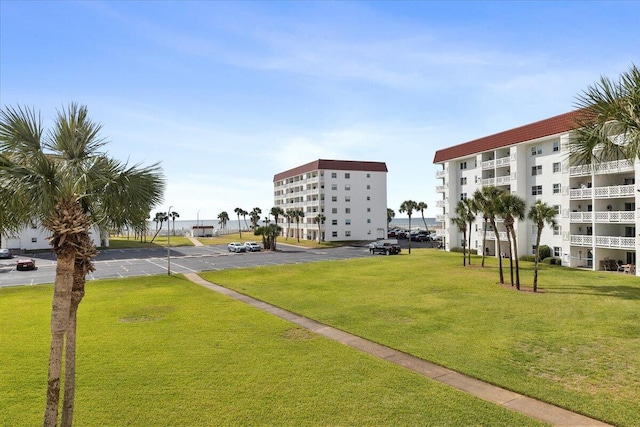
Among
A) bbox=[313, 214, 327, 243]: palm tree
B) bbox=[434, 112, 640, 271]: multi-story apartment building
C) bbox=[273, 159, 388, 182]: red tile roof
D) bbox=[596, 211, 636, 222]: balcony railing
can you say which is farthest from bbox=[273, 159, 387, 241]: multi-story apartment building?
bbox=[596, 211, 636, 222]: balcony railing

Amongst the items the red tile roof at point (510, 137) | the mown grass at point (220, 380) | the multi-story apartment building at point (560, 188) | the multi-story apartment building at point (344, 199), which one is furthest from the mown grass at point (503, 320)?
the multi-story apartment building at point (344, 199)

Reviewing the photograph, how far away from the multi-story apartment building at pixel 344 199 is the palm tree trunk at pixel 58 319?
8233 centimetres

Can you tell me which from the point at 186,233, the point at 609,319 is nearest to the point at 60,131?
the point at 609,319

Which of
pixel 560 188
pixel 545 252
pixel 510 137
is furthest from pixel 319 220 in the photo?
pixel 560 188

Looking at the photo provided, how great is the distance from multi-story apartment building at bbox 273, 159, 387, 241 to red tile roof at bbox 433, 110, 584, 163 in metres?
28.6

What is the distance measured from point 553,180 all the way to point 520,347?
1483 inches

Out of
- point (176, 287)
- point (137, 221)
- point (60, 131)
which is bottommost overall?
point (176, 287)

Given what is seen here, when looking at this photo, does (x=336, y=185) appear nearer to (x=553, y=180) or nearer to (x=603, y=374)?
(x=553, y=180)

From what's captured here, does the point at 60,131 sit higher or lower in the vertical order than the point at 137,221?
higher

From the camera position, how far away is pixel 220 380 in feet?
45.8

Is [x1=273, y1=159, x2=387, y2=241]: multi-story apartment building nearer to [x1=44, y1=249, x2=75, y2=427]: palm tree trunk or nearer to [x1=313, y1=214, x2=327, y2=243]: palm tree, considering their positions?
[x1=313, y1=214, x2=327, y2=243]: palm tree

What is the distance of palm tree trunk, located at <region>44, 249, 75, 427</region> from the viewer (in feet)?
26.7

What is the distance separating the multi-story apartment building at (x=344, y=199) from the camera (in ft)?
304

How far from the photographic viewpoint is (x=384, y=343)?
18078 mm
